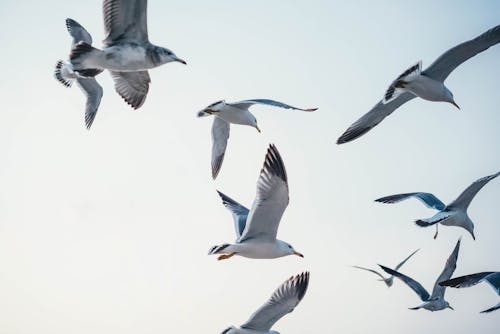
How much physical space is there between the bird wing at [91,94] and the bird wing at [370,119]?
5423 millimetres

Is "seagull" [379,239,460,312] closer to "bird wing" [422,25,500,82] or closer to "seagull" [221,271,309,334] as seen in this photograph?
"seagull" [221,271,309,334]

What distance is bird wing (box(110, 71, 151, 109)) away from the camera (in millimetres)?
12070

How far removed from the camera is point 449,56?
37.3 ft

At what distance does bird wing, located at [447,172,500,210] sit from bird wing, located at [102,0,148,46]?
19.6 feet

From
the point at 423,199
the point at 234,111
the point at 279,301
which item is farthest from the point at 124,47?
the point at 423,199

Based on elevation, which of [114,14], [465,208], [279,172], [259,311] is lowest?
[259,311]

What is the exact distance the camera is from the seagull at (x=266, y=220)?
32.0 feet

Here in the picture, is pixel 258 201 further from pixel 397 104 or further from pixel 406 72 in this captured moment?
pixel 397 104

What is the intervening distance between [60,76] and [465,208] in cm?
795

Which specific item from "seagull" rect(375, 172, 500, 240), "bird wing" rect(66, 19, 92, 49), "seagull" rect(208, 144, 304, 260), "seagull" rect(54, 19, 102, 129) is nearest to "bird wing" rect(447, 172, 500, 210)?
"seagull" rect(375, 172, 500, 240)

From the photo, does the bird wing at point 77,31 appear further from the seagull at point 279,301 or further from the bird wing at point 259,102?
the seagull at point 279,301

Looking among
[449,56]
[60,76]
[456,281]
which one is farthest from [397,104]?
[60,76]

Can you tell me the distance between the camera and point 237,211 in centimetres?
1261

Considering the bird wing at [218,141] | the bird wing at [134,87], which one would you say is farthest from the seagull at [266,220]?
the bird wing at [218,141]
